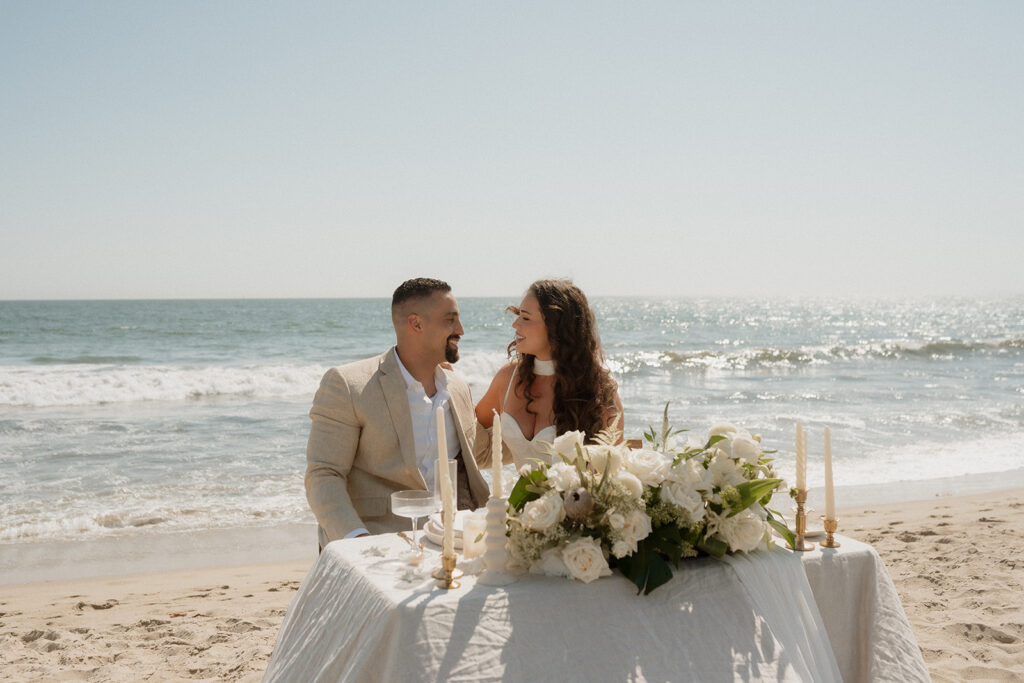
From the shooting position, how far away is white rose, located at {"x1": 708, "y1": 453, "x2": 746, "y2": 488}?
7.30ft

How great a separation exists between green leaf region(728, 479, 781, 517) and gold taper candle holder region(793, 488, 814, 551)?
368 millimetres

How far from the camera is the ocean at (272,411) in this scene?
25.1 feet

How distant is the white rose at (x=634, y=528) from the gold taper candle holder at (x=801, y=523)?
72 cm

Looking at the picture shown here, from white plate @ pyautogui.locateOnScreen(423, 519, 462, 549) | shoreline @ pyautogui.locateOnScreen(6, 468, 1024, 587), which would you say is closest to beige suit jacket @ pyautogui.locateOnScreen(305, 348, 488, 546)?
white plate @ pyautogui.locateOnScreen(423, 519, 462, 549)

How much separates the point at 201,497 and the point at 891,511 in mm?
6395

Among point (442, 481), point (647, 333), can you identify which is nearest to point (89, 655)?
point (442, 481)

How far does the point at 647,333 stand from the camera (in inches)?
1548

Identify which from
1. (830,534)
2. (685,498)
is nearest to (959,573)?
(830,534)

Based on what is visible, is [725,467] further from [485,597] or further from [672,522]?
[485,597]

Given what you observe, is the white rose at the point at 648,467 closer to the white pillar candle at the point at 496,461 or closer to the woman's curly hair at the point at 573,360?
the white pillar candle at the point at 496,461

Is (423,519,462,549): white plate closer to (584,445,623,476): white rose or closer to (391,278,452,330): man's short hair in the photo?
(584,445,623,476): white rose

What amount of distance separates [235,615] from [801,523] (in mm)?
3651

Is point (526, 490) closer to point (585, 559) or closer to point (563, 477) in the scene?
point (563, 477)

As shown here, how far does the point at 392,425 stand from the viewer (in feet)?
11.9
